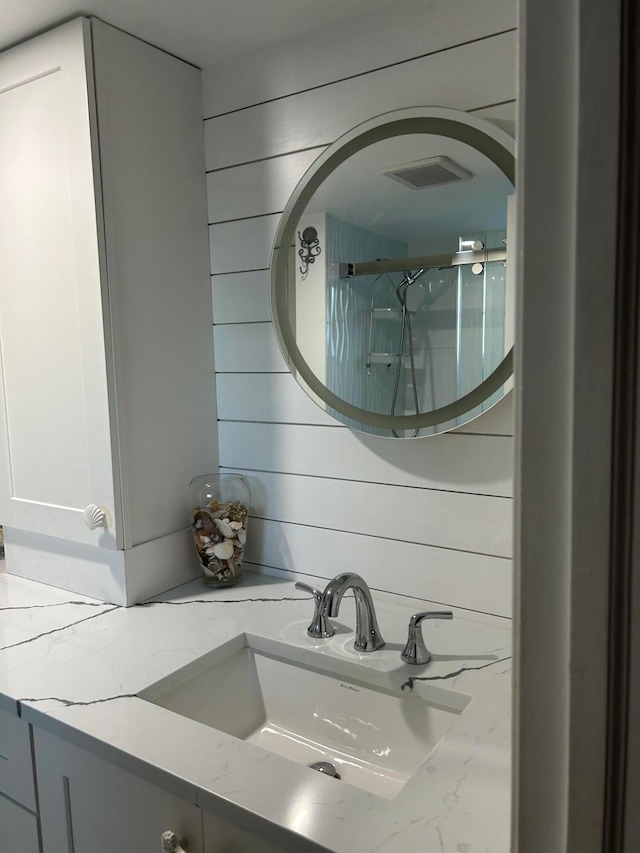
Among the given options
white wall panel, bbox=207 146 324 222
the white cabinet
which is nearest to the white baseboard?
the white cabinet

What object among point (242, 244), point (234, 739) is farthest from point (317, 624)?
point (242, 244)

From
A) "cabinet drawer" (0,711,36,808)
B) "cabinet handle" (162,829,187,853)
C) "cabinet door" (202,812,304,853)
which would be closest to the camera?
"cabinet door" (202,812,304,853)

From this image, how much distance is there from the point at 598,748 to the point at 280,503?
119cm

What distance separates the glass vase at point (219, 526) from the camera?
5.21ft

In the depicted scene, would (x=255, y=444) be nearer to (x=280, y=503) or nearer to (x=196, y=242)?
(x=280, y=503)

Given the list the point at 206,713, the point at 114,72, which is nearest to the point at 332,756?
the point at 206,713

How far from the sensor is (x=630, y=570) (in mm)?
467

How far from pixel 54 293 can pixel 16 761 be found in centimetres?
94

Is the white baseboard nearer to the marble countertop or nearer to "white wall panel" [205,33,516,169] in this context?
the marble countertop

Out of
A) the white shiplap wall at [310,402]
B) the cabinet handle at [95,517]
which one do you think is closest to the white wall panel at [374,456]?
the white shiplap wall at [310,402]

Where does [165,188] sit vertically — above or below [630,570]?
above

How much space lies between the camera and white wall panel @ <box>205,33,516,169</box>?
1.25 meters

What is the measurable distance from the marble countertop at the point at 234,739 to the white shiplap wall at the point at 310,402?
11 cm

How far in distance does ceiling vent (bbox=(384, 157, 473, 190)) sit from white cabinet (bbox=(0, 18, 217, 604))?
1.80ft
